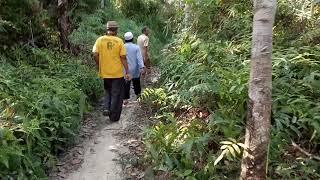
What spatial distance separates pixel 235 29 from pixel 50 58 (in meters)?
4.11

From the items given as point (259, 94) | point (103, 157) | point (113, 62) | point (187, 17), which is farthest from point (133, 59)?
point (259, 94)

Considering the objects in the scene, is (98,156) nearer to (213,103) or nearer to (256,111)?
(213,103)

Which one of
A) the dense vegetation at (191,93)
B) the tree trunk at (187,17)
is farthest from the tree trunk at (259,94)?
the tree trunk at (187,17)

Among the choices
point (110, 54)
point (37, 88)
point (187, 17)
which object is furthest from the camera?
point (187, 17)

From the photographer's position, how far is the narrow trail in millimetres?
5551

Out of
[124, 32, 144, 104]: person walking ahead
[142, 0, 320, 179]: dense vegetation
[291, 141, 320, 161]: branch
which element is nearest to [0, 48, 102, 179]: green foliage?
[124, 32, 144, 104]: person walking ahead

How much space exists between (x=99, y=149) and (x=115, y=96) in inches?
57.0

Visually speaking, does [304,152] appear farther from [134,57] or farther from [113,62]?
[134,57]

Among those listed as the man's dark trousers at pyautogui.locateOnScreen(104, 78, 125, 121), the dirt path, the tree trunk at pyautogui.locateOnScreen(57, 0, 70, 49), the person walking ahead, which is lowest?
the dirt path

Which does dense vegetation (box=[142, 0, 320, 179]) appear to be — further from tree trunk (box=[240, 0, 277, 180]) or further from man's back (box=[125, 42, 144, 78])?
man's back (box=[125, 42, 144, 78])

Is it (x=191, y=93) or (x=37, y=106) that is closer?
(x=37, y=106)

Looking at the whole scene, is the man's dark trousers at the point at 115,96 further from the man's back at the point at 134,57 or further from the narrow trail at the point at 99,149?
the man's back at the point at 134,57

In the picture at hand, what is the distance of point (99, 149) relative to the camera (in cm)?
640

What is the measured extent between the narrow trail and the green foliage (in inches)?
8.7
